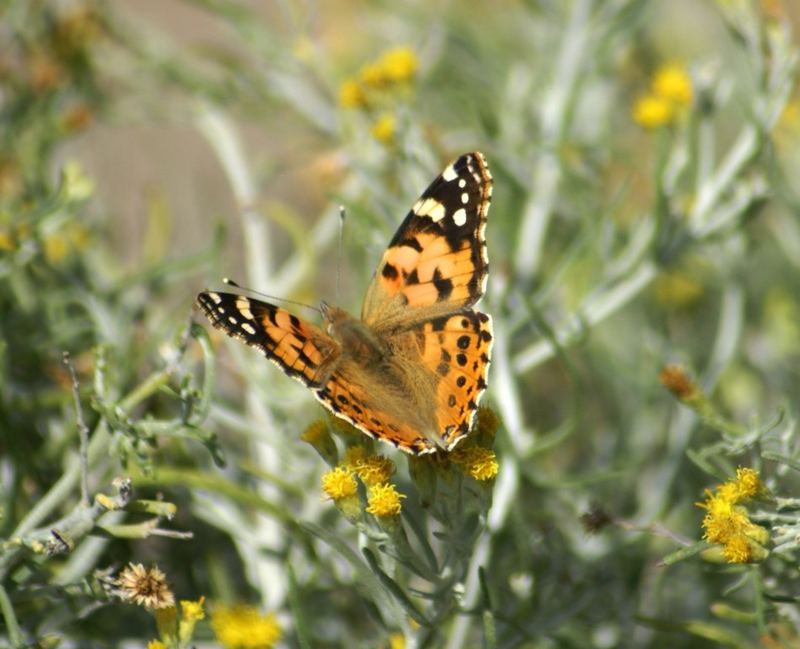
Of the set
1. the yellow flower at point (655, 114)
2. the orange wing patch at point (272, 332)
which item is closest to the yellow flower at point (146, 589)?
the orange wing patch at point (272, 332)

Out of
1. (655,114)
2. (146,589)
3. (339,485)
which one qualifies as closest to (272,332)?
(339,485)

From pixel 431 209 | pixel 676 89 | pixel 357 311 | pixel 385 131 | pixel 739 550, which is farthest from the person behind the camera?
pixel 357 311

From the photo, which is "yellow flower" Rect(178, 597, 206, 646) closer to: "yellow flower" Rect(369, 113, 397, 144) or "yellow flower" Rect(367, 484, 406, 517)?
"yellow flower" Rect(367, 484, 406, 517)

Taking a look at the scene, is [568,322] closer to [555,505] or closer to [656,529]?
[555,505]

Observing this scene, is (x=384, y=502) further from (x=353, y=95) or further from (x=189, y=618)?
(x=353, y=95)

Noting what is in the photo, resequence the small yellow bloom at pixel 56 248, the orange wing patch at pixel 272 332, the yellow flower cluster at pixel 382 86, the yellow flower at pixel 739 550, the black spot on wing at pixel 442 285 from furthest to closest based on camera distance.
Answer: the small yellow bloom at pixel 56 248 < the yellow flower cluster at pixel 382 86 < the black spot on wing at pixel 442 285 < the orange wing patch at pixel 272 332 < the yellow flower at pixel 739 550

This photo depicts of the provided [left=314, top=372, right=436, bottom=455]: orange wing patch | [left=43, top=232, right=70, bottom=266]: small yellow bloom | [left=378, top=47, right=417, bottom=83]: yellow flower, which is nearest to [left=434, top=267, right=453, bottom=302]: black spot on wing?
[left=314, top=372, right=436, bottom=455]: orange wing patch

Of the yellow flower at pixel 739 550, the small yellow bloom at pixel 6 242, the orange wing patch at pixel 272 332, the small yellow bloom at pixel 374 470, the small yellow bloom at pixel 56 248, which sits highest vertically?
the small yellow bloom at pixel 56 248

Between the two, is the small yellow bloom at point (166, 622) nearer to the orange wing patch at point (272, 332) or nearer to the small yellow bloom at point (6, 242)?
the orange wing patch at point (272, 332)
